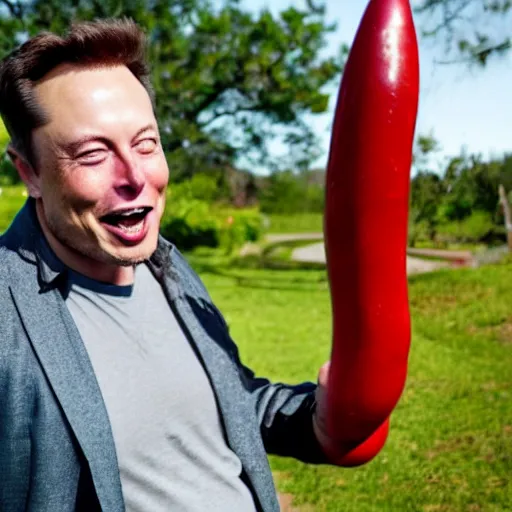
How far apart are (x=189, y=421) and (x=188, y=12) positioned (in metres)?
19.5

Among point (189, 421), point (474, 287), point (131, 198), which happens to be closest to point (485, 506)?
point (189, 421)

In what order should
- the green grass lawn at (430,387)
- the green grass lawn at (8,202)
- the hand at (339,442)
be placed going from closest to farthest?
the hand at (339,442), the green grass lawn at (430,387), the green grass lawn at (8,202)

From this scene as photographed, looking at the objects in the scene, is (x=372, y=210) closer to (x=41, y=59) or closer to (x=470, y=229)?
(x=41, y=59)

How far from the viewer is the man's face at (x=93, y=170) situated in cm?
133

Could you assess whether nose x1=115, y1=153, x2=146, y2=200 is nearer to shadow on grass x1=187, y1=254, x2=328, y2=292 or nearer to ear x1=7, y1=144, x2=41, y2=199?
ear x1=7, y1=144, x2=41, y2=199

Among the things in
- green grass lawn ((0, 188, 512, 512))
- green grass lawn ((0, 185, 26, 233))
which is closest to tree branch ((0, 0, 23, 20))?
green grass lawn ((0, 185, 26, 233))

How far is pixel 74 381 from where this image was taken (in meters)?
1.25

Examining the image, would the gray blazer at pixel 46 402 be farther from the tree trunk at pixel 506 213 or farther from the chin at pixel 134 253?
the tree trunk at pixel 506 213

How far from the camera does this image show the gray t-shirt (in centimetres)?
133

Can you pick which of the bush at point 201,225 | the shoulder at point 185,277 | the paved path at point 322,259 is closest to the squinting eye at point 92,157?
the shoulder at point 185,277

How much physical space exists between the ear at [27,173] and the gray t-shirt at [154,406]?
0.18 metres

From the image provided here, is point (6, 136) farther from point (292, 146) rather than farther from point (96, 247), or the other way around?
point (292, 146)

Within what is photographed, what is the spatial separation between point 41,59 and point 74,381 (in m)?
0.58

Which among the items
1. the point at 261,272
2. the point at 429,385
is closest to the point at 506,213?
the point at 429,385
